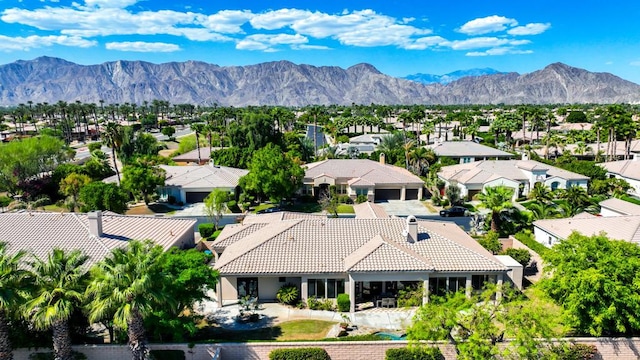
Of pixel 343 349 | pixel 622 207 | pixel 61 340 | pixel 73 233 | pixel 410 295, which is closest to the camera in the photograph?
pixel 61 340

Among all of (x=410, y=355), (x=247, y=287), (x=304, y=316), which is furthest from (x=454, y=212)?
(x=410, y=355)

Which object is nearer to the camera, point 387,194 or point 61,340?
point 61,340

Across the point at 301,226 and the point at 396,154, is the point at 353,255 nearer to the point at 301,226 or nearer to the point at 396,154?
the point at 301,226

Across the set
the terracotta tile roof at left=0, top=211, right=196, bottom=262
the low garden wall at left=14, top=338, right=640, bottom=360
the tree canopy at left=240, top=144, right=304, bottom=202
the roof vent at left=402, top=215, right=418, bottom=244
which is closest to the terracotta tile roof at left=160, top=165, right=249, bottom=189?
the tree canopy at left=240, top=144, right=304, bottom=202

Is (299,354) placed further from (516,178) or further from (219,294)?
(516,178)

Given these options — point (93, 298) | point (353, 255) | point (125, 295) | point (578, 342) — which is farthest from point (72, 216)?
point (578, 342)

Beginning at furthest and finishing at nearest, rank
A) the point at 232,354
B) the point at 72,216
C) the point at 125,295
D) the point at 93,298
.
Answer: the point at 72,216
the point at 232,354
the point at 93,298
the point at 125,295

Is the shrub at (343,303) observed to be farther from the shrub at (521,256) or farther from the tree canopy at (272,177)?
the tree canopy at (272,177)
